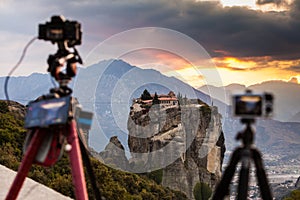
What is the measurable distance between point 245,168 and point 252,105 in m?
0.25

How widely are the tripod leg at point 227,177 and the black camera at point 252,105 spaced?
0.16 m

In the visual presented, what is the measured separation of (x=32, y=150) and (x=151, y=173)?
22422 millimetres

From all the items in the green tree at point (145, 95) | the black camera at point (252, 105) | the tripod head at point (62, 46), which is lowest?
the black camera at point (252, 105)

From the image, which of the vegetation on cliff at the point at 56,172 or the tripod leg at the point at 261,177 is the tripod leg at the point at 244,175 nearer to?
the tripod leg at the point at 261,177

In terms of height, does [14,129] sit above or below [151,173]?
above

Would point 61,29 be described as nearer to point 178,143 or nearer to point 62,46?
point 62,46

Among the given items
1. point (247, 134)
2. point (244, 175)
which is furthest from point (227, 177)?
point (247, 134)

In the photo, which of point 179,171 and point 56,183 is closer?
point 56,183

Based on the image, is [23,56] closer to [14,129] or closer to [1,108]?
[14,129]

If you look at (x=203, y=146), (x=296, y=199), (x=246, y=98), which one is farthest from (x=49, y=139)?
(x=203, y=146)

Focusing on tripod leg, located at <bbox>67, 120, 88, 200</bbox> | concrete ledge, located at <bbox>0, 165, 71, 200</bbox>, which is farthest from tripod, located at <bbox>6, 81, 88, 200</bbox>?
concrete ledge, located at <bbox>0, 165, 71, 200</bbox>

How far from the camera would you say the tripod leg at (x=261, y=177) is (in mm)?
2234

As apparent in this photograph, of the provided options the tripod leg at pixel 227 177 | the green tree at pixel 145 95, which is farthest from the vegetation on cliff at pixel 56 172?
the green tree at pixel 145 95

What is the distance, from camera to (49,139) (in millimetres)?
2672
